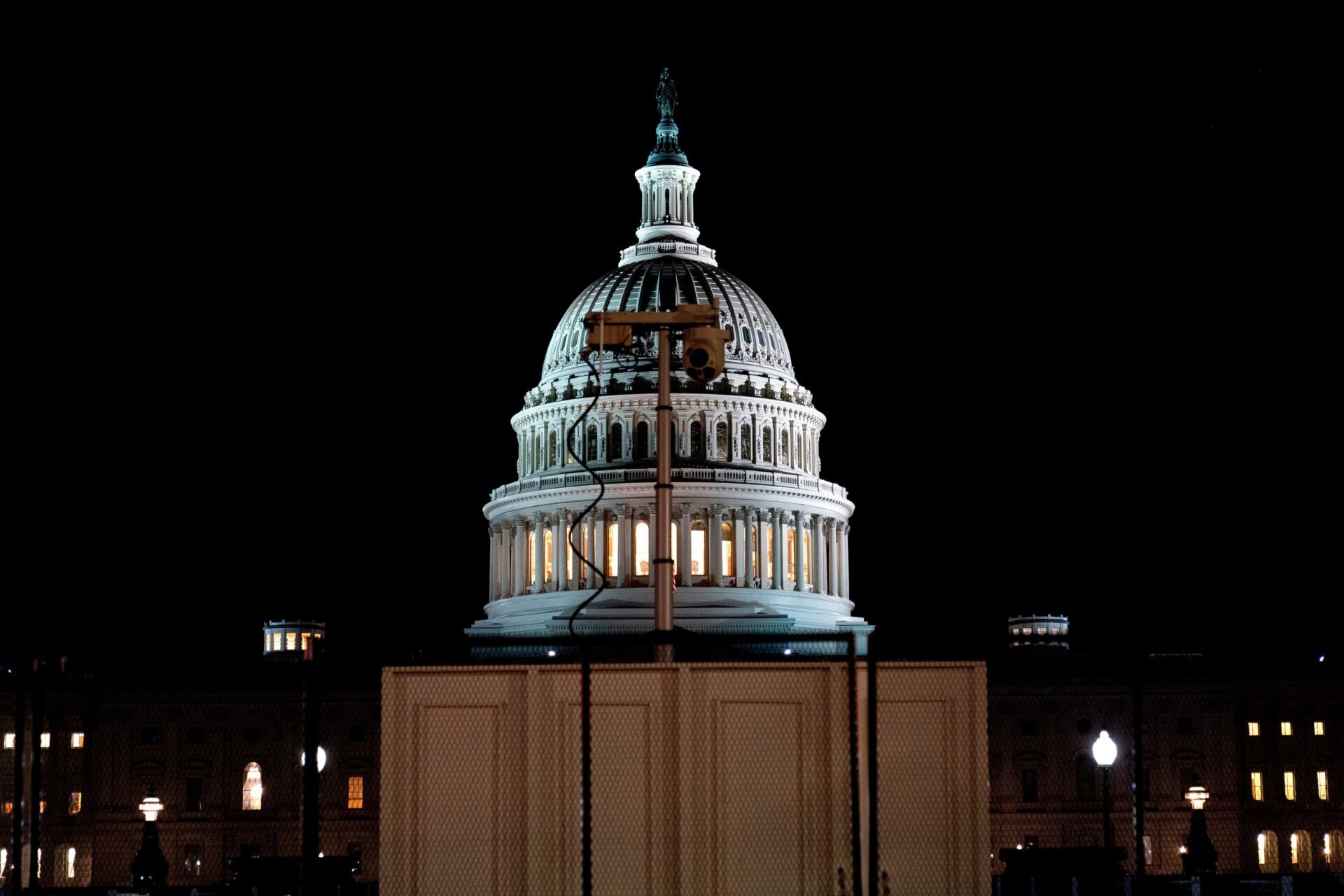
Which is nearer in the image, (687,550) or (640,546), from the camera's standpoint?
(640,546)

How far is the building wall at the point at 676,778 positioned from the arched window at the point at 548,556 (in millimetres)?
85001

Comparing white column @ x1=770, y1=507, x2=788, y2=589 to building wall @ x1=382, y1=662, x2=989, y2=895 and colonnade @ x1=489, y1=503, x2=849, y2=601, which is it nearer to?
colonnade @ x1=489, y1=503, x2=849, y2=601

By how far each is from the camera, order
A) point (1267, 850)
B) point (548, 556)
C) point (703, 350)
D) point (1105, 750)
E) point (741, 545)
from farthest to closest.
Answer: point (548, 556)
point (741, 545)
point (1267, 850)
point (1105, 750)
point (703, 350)

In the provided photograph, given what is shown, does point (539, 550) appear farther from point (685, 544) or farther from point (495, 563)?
point (685, 544)

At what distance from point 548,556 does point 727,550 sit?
9.43m

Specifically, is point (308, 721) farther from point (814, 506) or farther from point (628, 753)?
point (814, 506)

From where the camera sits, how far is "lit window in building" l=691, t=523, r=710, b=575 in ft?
349

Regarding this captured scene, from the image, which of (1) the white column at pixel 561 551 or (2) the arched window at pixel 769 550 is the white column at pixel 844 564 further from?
(1) the white column at pixel 561 551

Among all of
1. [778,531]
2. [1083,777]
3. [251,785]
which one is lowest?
[251,785]

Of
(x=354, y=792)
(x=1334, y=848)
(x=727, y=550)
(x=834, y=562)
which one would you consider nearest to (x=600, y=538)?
(x=727, y=550)

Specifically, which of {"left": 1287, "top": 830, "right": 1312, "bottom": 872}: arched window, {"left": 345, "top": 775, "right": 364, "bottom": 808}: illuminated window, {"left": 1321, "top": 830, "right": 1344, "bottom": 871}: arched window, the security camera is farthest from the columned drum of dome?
the security camera

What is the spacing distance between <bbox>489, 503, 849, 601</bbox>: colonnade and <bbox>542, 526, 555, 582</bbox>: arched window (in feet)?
0.17

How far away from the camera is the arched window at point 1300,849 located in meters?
100

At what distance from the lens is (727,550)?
354 feet
